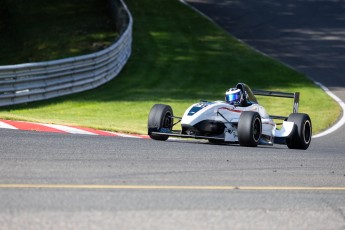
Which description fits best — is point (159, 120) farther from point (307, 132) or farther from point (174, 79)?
point (174, 79)

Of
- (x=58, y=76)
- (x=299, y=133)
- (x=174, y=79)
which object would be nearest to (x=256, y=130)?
(x=299, y=133)

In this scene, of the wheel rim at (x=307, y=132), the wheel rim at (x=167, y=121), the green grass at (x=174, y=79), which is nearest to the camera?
the wheel rim at (x=167, y=121)

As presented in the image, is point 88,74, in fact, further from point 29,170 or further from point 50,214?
point 50,214

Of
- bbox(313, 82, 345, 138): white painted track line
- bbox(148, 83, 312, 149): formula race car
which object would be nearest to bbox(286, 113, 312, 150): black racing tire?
bbox(148, 83, 312, 149): formula race car

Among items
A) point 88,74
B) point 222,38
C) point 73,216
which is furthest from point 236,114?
point 222,38

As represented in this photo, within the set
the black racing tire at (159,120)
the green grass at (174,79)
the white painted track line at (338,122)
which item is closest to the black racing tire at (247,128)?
the black racing tire at (159,120)

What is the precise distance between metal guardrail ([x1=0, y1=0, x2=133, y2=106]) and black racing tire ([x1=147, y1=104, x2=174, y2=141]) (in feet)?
25.0

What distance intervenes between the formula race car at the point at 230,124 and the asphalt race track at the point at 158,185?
43.4 inches

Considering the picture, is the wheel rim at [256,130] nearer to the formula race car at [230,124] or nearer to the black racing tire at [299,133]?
the formula race car at [230,124]

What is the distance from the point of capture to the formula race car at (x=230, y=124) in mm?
13516

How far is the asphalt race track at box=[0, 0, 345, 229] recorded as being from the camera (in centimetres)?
670

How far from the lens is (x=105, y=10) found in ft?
119

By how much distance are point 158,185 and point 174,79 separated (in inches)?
739

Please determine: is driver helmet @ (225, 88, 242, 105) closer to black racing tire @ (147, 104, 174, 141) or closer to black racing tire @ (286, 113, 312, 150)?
black racing tire @ (147, 104, 174, 141)
